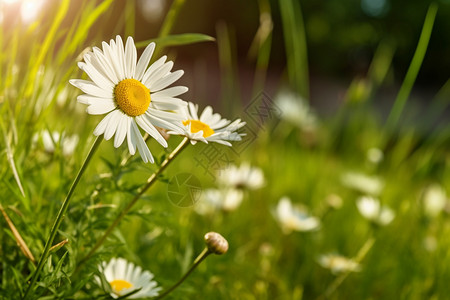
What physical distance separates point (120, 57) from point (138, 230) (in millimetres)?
621

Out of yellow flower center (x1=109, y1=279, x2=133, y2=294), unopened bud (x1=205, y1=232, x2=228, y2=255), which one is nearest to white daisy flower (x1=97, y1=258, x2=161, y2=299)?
yellow flower center (x1=109, y1=279, x2=133, y2=294)

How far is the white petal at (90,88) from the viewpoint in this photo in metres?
0.41

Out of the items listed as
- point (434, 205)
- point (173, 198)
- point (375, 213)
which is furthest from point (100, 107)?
point (434, 205)

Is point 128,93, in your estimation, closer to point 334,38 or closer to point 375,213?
point 375,213

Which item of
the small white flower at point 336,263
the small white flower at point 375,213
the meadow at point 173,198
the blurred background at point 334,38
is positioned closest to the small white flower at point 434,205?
the meadow at point 173,198

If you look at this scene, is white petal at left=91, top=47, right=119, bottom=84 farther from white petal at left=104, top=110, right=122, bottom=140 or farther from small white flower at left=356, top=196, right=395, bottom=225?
small white flower at left=356, top=196, right=395, bottom=225

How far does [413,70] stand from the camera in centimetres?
125

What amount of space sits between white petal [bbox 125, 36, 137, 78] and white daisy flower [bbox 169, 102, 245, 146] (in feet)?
0.21

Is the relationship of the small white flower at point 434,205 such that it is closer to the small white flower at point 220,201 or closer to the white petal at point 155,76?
the small white flower at point 220,201

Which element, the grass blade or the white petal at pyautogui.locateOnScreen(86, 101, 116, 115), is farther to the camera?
the grass blade

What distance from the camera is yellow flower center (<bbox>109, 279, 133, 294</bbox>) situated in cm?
62

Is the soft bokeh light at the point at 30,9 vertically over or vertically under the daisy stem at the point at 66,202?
over

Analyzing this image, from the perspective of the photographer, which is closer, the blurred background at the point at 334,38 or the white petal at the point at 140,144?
the white petal at the point at 140,144

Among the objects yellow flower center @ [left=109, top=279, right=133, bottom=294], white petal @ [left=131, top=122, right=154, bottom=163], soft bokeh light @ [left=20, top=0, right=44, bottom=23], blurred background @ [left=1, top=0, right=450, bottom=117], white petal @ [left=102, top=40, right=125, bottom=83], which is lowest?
yellow flower center @ [left=109, top=279, right=133, bottom=294]
